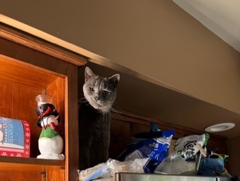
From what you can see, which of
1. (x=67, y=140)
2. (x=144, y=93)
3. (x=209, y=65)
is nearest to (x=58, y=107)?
(x=67, y=140)

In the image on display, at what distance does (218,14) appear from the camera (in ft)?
5.45

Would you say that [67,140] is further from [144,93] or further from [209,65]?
[209,65]

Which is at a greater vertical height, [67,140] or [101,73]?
[101,73]

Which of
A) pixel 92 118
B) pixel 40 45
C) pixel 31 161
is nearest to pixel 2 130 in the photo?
pixel 31 161

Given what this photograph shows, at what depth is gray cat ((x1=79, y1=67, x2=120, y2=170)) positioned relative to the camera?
3.91 ft

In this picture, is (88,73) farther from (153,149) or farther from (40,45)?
(153,149)

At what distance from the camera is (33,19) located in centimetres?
94

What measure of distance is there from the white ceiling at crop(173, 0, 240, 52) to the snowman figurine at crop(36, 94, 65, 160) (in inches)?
32.1

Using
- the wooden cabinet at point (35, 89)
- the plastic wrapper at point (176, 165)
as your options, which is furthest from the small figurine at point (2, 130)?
the plastic wrapper at point (176, 165)

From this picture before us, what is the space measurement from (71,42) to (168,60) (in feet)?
1.70

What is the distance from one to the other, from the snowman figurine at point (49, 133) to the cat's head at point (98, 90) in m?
0.16

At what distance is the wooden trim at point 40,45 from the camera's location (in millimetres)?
931

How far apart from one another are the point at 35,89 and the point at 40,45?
0.85 feet

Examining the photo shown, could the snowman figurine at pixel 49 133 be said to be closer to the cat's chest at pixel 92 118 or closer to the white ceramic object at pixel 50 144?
the white ceramic object at pixel 50 144
